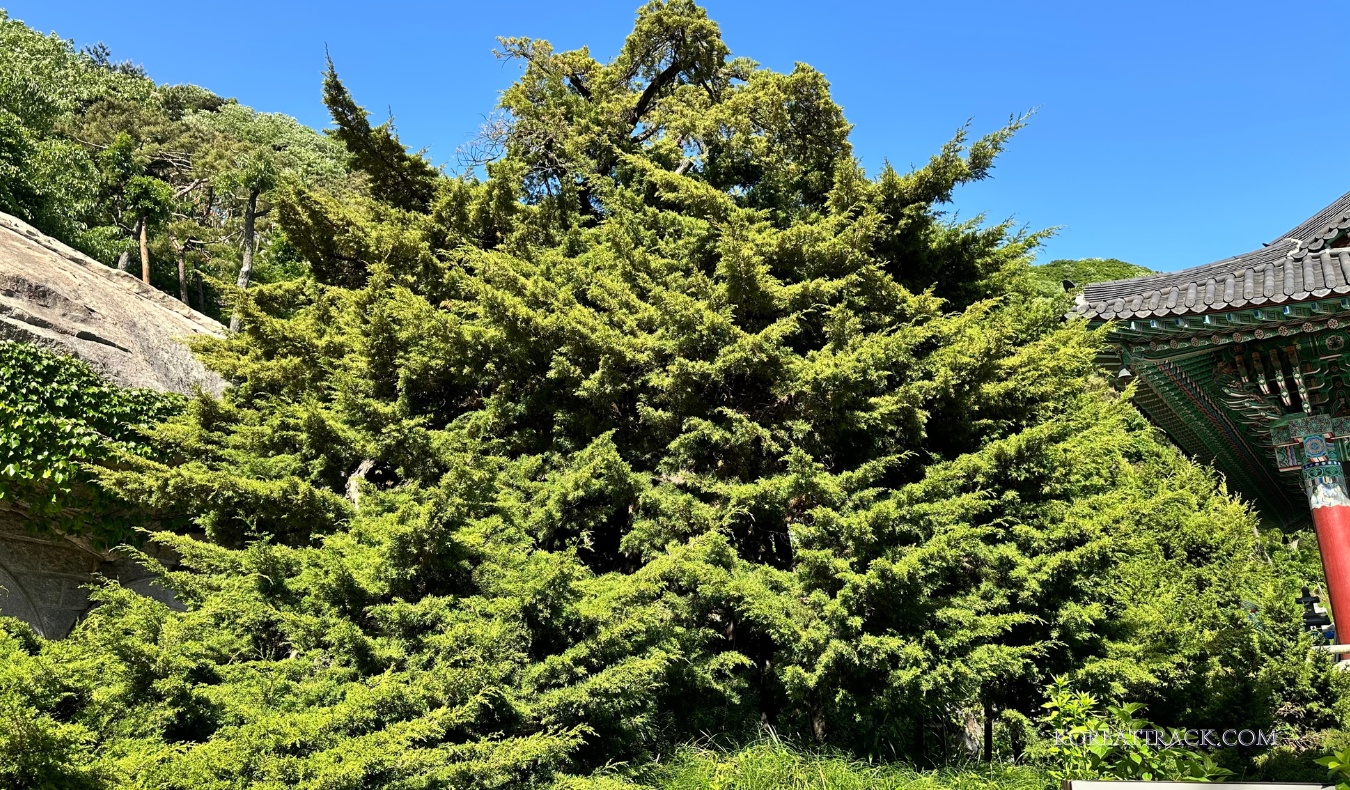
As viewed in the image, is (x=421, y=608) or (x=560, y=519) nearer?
(x=421, y=608)

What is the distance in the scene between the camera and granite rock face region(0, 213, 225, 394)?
8.02 meters

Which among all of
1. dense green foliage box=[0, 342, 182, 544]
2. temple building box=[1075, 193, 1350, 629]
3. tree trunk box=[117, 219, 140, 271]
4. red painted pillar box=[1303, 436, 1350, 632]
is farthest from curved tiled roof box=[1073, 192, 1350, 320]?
tree trunk box=[117, 219, 140, 271]

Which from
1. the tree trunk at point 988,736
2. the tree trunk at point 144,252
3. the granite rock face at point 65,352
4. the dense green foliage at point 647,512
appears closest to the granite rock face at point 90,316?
the granite rock face at point 65,352

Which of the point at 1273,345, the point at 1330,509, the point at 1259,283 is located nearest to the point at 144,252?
the point at 1259,283

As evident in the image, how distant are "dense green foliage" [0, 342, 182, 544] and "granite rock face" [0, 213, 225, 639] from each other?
0.98 feet

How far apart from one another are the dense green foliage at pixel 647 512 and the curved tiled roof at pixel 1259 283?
4.39 ft

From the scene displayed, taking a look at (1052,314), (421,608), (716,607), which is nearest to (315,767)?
(421,608)

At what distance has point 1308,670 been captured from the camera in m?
8.88

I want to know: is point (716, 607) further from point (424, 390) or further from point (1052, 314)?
point (1052, 314)

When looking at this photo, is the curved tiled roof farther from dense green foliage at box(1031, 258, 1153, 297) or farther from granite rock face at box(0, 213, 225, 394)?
dense green foliage at box(1031, 258, 1153, 297)

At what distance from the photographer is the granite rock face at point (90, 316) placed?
26.3 feet

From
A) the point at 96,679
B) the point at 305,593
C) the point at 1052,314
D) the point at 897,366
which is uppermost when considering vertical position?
the point at 1052,314

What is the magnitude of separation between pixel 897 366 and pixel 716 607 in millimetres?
2692

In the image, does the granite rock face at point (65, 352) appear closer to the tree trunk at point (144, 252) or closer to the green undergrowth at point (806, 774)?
the green undergrowth at point (806, 774)
